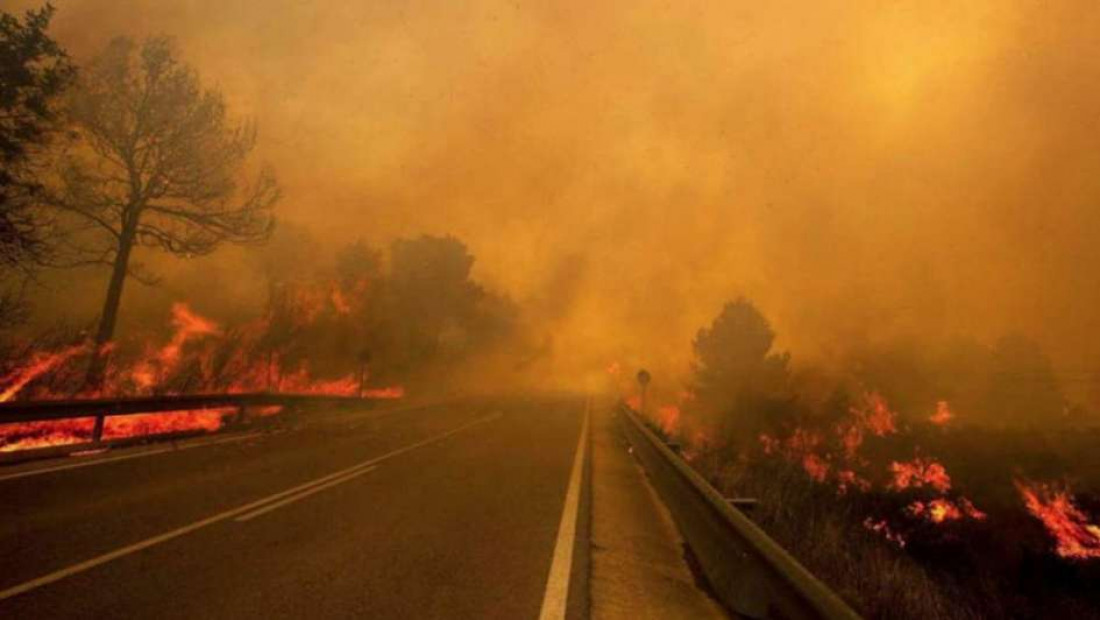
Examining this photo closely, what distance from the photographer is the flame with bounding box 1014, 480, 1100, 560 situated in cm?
5769

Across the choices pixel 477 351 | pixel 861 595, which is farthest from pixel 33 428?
pixel 477 351

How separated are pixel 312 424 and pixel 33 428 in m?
7.70

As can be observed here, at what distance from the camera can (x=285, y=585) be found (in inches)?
189

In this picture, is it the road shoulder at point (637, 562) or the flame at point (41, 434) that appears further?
the flame at point (41, 434)

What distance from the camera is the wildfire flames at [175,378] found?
1358 centimetres

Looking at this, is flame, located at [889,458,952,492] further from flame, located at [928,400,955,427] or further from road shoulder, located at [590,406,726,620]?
road shoulder, located at [590,406,726,620]

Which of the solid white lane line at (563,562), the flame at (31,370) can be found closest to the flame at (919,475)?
the solid white lane line at (563,562)

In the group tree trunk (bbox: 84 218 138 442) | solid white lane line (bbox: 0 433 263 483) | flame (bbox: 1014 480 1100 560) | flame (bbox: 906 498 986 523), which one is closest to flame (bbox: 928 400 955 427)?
flame (bbox: 1014 480 1100 560)

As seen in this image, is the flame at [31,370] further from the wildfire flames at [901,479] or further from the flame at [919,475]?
the flame at [919,475]

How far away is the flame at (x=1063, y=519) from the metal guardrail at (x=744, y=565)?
64270mm

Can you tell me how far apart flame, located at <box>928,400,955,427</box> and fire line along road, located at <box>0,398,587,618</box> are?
126 meters

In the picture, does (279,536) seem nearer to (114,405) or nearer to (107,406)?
(107,406)

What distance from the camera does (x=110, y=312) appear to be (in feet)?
66.4

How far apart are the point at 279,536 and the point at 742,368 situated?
81.3 m
